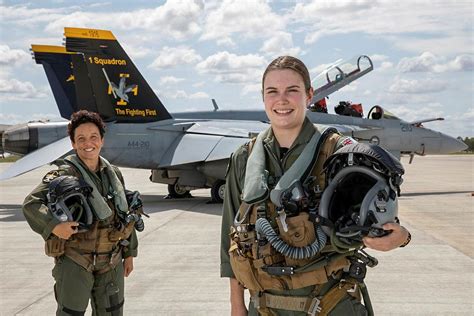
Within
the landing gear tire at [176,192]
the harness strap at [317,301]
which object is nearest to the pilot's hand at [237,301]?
the harness strap at [317,301]

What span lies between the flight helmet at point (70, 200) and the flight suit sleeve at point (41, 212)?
4 cm

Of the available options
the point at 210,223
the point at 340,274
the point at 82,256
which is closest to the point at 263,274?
the point at 340,274

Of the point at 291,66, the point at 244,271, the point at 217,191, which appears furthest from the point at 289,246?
the point at 217,191

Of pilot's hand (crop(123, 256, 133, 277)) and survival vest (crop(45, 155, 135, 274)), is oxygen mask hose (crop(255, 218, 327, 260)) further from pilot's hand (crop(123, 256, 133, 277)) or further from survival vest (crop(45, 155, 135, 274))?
pilot's hand (crop(123, 256, 133, 277))

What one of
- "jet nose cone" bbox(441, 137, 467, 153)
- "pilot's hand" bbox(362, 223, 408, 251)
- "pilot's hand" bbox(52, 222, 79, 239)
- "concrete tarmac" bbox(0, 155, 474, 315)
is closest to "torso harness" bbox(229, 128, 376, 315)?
"pilot's hand" bbox(362, 223, 408, 251)

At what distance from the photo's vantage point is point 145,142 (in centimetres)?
1395

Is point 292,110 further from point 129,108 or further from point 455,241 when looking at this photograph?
point 129,108

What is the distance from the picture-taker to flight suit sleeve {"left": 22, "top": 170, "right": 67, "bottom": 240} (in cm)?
332

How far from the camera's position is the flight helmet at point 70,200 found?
10.9ft

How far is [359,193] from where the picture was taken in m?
2.39

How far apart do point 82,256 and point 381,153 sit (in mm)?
2044

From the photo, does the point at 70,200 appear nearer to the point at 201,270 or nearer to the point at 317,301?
the point at 317,301

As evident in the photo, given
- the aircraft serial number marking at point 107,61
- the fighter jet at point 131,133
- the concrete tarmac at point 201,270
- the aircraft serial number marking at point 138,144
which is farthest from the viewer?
the aircraft serial number marking at point 138,144

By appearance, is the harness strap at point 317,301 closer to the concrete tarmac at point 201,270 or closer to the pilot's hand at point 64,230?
the pilot's hand at point 64,230
